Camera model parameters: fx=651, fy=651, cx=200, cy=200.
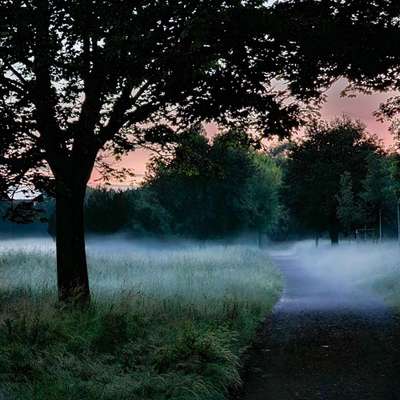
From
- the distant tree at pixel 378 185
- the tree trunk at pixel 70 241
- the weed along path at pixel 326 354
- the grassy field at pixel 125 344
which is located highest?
the distant tree at pixel 378 185

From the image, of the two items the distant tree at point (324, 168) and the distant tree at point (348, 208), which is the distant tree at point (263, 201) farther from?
the distant tree at point (348, 208)

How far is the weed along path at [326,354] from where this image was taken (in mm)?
8999

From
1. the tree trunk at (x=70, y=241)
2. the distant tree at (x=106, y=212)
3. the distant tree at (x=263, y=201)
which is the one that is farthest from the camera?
the distant tree at (x=263, y=201)

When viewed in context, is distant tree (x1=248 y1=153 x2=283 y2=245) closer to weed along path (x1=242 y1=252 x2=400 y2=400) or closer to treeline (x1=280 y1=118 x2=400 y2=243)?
treeline (x1=280 y1=118 x2=400 y2=243)

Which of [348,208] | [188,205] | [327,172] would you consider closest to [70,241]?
[188,205]

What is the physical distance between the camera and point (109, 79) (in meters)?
12.7

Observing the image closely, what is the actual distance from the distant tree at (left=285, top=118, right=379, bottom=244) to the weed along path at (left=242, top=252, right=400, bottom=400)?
36.5 meters

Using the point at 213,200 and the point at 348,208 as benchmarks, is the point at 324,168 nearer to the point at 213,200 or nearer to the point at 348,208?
the point at 348,208

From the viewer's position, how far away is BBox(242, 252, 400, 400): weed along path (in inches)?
354

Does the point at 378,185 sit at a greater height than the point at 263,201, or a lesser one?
greater

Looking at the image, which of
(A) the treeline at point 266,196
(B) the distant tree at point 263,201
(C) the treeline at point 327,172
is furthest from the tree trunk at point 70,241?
(C) the treeline at point 327,172

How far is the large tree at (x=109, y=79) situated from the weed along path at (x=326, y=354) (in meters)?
4.35

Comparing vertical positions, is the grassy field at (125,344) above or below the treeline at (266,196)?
below

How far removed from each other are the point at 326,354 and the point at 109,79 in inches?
259
